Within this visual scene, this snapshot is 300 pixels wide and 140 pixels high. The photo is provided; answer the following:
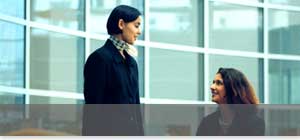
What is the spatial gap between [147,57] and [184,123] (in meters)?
0.46

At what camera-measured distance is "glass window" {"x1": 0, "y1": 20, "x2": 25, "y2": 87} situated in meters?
5.52

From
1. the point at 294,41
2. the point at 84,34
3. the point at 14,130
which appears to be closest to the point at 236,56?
the point at 294,41

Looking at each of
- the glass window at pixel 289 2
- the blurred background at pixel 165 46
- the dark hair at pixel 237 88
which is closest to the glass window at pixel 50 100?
the blurred background at pixel 165 46

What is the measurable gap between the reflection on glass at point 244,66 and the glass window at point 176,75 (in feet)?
0.24

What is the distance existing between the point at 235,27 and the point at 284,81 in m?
0.44

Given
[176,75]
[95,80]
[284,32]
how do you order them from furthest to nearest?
[284,32], [176,75], [95,80]

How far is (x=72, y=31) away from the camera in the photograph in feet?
18.3

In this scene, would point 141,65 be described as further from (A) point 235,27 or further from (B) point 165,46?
(A) point 235,27

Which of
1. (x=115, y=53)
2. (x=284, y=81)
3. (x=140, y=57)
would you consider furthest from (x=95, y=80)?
(x=284, y=81)

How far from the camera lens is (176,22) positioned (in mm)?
5656

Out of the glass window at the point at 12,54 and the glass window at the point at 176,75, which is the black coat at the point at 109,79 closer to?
the glass window at the point at 176,75

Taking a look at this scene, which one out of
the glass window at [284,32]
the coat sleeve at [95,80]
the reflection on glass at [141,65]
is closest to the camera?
the coat sleeve at [95,80]

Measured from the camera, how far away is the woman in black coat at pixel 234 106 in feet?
18.4

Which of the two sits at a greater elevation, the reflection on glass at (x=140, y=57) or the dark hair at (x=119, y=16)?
the dark hair at (x=119, y=16)
